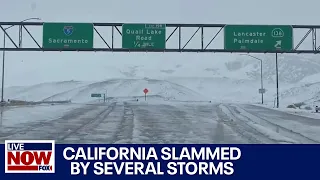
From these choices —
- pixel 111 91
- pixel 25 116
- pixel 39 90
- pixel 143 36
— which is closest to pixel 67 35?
pixel 143 36

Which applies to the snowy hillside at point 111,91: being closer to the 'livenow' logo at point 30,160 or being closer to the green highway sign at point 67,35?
the green highway sign at point 67,35

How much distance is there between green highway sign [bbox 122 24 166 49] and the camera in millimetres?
26422

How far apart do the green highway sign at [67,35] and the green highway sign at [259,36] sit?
9011 mm

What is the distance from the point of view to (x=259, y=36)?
26438 mm

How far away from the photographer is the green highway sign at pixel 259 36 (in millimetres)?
26469

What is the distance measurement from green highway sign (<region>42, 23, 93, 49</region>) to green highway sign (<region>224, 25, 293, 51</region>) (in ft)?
29.6

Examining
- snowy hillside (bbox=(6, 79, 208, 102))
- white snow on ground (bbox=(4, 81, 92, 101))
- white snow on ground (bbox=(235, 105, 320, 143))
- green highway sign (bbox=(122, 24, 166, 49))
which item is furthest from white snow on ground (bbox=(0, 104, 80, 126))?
white snow on ground (bbox=(4, 81, 92, 101))

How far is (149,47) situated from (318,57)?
170 meters

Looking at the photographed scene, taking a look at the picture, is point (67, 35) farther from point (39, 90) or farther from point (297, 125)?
point (39, 90)

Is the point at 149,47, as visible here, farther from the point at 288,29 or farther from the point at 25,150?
the point at 25,150

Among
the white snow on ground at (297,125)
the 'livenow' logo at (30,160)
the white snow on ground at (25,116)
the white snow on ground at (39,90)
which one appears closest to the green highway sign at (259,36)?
the white snow on ground at (297,125)

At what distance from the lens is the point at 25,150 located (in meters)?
6.40

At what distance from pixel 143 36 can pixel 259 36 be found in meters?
7.53

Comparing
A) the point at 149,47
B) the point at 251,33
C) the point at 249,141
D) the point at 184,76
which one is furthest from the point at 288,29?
the point at 184,76
